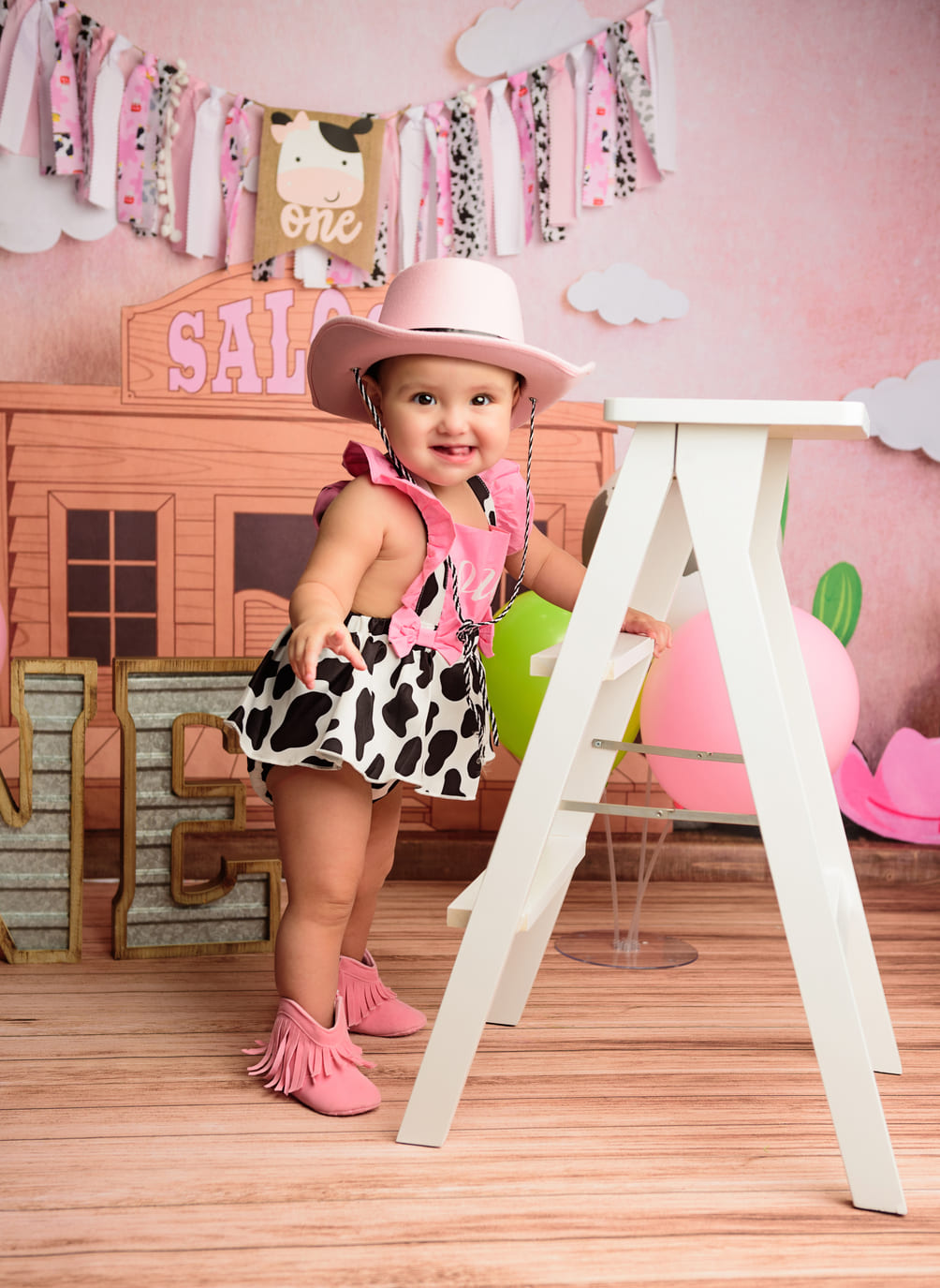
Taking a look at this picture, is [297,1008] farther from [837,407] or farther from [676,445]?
[837,407]

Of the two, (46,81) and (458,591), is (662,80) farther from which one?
(458,591)

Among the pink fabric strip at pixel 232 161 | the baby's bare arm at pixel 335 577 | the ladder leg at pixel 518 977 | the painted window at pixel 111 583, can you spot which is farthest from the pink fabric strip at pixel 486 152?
the ladder leg at pixel 518 977

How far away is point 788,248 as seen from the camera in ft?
8.41

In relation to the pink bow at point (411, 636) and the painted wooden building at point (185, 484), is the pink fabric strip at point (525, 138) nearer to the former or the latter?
the painted wooden building at point (185, 484)

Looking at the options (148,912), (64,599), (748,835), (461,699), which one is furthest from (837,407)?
(64,599)

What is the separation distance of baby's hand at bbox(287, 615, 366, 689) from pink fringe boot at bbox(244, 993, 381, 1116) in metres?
0.45

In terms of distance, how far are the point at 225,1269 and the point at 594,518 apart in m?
1.45

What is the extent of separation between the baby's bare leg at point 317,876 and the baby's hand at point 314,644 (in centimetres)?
21

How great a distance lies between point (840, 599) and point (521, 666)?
1026mm

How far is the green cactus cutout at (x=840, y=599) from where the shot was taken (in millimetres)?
2617

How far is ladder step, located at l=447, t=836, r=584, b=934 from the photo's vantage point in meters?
1.22

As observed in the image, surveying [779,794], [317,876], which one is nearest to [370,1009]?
[317,876]

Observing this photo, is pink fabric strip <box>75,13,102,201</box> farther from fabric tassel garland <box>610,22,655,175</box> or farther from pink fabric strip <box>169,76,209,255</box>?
fabric tassel garland <box>610,22,655,175</box>

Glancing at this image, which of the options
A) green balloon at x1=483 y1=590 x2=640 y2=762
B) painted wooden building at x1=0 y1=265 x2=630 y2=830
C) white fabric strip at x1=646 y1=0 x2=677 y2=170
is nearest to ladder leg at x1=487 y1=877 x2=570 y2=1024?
green balloon at x1=483 y1=590 x2=640 y2=762
